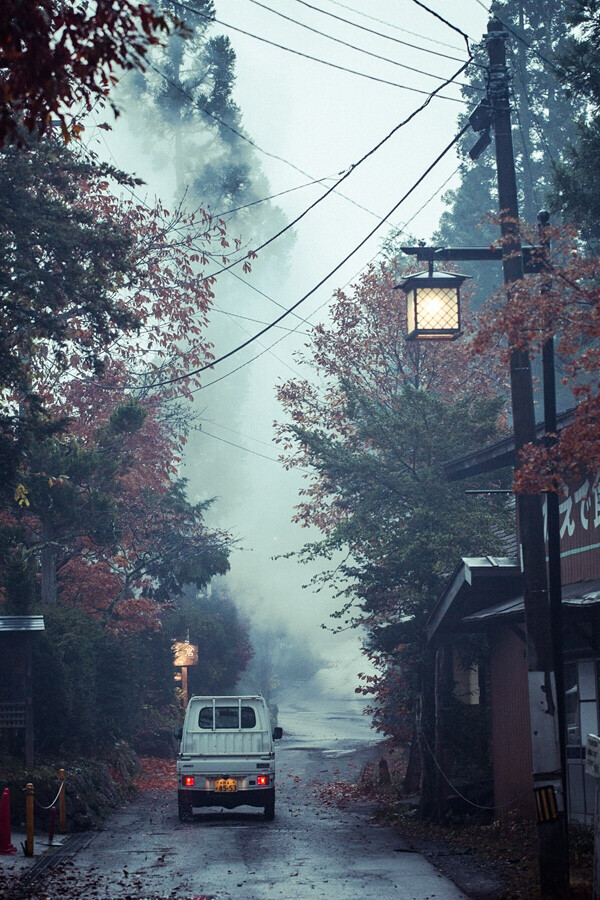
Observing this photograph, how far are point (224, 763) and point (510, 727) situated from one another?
574cm

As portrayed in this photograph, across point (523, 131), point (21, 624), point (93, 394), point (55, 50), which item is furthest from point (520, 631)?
point (523, 131)

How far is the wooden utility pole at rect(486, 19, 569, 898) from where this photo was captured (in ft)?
37.6

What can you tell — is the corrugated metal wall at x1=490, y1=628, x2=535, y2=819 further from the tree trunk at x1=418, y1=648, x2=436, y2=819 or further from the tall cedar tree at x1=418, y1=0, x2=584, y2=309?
the tall cedar tree at x1=418, y1=0, x2=584, y2=309

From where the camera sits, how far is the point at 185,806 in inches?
861

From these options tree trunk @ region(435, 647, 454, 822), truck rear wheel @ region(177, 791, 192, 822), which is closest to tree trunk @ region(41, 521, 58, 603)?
truck rear wheel @ region(177, 791, 192, 822)

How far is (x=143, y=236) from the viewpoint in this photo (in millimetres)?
35250

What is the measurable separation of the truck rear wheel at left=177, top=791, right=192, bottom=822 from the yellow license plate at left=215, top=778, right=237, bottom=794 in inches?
28.0

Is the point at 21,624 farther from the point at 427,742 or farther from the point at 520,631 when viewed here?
the point at 520,631

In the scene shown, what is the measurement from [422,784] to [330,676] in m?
71.6

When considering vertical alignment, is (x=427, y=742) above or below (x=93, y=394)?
below

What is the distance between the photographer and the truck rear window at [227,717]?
76.5 feet

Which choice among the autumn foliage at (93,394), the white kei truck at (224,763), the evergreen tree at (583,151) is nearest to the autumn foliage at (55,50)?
the autumn foliage at (93,394)

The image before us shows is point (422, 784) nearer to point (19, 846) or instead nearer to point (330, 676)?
point (19, 846)

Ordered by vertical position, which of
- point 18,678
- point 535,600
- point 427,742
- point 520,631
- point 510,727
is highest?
Answer: point 535,600
